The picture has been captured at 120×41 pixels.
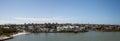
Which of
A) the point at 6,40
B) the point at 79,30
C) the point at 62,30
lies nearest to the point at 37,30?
the point at 62,30

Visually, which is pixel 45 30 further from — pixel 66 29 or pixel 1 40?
pixel 1 40

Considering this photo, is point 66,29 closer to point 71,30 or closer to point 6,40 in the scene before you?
point 71,30

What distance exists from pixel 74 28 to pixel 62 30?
101 inches

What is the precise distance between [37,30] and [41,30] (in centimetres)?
81

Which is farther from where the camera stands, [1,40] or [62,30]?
[62,30]

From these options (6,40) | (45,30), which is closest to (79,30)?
(45,30)

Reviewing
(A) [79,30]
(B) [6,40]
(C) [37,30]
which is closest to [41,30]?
(C) [37,30]

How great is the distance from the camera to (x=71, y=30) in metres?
43.7

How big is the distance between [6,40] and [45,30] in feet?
69.0

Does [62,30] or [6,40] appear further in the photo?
[62,30]

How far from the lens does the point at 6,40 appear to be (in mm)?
23203

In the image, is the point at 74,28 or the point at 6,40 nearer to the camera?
the point at 6,40

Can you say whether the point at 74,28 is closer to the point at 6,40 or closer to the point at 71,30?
the point at 71,30

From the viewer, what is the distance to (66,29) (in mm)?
44156
